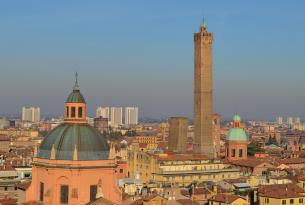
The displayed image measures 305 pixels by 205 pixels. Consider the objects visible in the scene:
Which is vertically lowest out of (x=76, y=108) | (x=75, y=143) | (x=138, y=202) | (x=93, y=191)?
(x=138, y=202)

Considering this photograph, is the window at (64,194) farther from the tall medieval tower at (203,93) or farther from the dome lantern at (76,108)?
the tall medieval tower at (203,93)

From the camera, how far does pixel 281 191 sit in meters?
32.7

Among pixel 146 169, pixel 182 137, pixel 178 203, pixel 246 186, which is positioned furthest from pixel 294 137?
pixel 178 203

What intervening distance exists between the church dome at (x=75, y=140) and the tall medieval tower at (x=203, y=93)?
46277mm

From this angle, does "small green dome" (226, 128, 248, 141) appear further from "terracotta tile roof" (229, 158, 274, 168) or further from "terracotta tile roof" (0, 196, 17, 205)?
"terracotta tile roof" (0, 196, 17, 205)

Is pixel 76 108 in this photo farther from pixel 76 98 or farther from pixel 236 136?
pixel 236 136

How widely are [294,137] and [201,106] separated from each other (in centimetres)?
7834

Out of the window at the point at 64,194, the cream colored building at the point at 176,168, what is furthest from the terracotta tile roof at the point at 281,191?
the cream colored building at the point at 176,168

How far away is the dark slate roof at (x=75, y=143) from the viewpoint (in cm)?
2561

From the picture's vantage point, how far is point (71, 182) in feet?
83.5

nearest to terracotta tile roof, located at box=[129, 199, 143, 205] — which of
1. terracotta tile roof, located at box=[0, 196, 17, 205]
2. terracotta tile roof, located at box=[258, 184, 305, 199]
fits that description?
terracotta tile roof, located at box=[0, 196, 17, 205]

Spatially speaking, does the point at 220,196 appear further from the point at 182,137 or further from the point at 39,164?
the point at 182,137

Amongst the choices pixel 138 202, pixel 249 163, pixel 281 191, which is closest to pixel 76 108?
pixel 138 202

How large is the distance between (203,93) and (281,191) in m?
41.9
